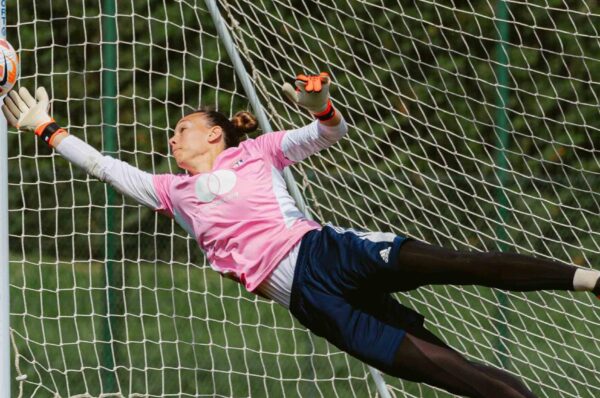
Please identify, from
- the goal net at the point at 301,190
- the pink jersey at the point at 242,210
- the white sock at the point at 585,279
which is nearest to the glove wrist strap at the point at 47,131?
the pink jersey at the point at 242,210

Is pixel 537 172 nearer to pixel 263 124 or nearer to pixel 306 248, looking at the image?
pixel 263 124

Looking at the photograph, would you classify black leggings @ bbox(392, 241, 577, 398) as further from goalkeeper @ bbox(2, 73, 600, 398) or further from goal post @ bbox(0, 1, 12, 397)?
goal post @ bbox(0, 1, 12, 397)

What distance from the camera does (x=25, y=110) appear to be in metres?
4.44

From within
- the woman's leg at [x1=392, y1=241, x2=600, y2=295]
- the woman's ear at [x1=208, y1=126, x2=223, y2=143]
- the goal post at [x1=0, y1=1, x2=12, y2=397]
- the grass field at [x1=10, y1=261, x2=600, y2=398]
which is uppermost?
the woman's leg at [x1=392, y1=241, x2=600, y2=295]

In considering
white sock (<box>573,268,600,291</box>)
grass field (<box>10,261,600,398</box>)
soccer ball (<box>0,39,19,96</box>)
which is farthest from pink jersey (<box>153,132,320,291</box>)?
grass field (<box>10,261,600,398</box>)

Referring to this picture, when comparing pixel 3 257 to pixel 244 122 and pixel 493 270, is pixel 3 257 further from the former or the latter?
pixel 493 270

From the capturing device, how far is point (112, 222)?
6.93 metres

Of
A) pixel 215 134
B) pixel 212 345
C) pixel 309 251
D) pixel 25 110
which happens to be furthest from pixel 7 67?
pixel 212 345

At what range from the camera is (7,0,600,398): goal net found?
6.36 metres

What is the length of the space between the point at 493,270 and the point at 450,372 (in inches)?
14.6

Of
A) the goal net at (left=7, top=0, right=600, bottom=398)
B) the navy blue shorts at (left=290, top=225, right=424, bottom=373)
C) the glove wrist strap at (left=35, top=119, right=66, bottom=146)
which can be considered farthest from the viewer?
the goal net at (left=7, top=0, right=600, bottom=398)

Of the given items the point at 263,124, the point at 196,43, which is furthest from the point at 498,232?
the point at 196,43

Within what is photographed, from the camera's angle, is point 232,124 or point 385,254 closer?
point 385,254

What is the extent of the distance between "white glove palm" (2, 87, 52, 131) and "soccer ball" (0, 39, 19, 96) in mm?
70
